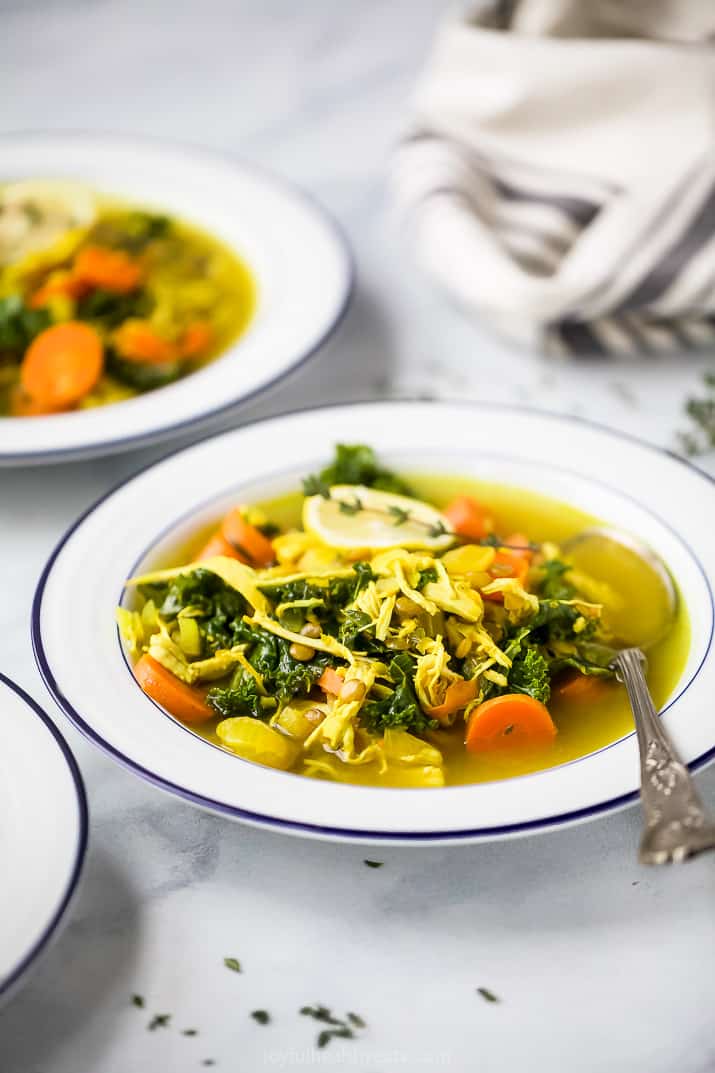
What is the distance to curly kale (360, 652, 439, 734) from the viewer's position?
253cm

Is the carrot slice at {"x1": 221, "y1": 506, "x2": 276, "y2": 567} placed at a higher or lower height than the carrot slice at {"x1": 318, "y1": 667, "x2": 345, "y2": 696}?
lower

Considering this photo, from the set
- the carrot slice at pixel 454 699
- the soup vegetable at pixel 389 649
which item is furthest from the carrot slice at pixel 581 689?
the carrot slice at pixel 454 699

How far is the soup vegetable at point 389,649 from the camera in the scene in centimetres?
253

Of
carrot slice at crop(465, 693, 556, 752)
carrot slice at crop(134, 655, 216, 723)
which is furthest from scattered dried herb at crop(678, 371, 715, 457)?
carrot slice at crop(134, 655, 216, 723)

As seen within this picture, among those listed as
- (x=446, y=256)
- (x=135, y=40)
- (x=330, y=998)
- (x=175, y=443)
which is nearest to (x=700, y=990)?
(x=330, y=998)

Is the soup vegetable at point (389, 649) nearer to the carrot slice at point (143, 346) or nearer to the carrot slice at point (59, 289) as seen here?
the carrot slice at point (143, 346)

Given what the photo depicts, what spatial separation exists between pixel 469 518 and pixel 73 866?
1.51m

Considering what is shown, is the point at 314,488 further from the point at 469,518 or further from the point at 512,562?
the point at 512,562

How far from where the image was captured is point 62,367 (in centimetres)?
385

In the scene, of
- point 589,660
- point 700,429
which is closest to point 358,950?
point 589,660

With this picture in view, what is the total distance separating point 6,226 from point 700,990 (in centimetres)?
385

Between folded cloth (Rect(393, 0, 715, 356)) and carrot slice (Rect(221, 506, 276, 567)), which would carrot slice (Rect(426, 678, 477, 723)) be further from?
folded cloth (Rect(393, 0, 715, 356))

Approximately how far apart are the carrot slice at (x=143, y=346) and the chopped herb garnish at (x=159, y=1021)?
94.7 inches

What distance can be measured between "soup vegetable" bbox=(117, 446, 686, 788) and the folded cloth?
1.36m
